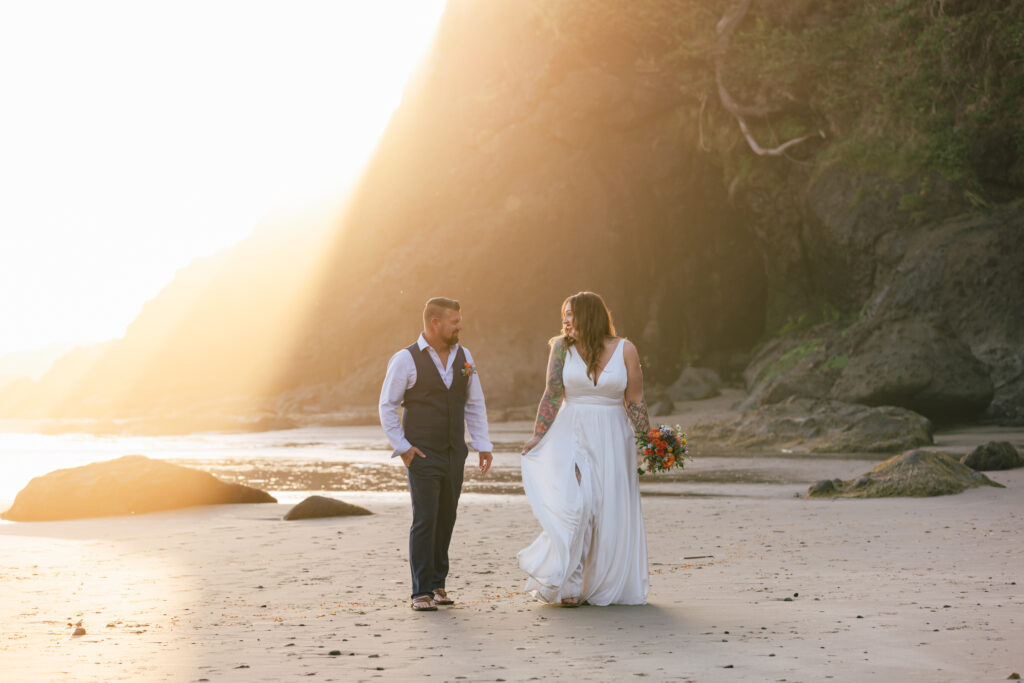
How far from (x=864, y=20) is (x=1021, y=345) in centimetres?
1567

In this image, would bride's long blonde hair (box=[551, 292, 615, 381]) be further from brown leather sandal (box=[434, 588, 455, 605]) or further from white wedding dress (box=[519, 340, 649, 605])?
brown leather sandal (box=[434, 588, 455, 605])

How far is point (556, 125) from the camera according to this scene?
1789 inches

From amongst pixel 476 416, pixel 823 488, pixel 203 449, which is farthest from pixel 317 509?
pixel 203 449

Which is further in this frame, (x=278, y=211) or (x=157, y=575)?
(x=278, y=211)

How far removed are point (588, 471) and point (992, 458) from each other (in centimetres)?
1026

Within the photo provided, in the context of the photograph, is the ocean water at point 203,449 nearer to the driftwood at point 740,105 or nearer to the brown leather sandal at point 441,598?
the brown leather sandal at point 441,598

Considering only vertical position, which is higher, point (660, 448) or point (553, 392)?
point (553, 392)

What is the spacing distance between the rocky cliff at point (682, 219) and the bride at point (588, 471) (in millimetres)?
18876

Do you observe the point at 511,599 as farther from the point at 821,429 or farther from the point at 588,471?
the point at 821,429

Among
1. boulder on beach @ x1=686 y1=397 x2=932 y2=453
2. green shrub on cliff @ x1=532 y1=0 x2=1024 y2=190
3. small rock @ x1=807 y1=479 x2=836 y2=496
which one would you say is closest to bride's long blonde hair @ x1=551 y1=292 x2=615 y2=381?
small rock @ x1=807 y1=479 x2=836 y2=496

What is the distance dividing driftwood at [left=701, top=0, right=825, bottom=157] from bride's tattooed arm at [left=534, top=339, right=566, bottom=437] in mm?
33738

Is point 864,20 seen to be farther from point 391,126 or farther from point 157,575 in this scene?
point 157,575

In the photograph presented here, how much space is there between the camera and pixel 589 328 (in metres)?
6.80

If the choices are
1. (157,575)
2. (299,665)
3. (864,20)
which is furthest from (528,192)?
(299,665)
